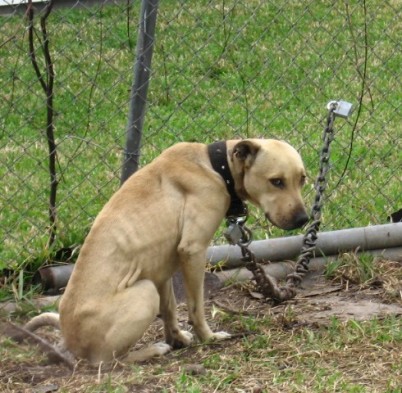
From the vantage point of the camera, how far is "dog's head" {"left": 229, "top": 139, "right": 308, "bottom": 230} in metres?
4.52

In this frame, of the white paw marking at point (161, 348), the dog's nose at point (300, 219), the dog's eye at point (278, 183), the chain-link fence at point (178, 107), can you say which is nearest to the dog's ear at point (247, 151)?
the dog's eye at point (278, 183)

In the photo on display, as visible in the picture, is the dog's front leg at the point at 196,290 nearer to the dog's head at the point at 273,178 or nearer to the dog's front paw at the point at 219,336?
the dog's front paw at the point at 219,336

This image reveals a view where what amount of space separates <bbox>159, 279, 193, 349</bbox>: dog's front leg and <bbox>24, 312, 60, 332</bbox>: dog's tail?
0.46 meters

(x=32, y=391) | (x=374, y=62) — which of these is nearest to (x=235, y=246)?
(x=32, y=391)

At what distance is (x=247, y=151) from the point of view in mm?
4559

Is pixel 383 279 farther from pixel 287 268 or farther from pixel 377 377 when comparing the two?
pixel 377 377

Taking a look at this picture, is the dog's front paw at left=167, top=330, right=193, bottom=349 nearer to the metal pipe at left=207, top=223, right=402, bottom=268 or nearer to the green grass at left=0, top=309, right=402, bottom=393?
the green grass at left=0, top=309, right=402, bottom=393

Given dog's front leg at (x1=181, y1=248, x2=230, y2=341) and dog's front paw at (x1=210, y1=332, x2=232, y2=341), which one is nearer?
dog's front leg at (x1=181, y1=248, x2=230, y2=341)

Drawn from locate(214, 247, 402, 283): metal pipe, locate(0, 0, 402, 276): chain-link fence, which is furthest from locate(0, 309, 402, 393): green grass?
locate(0, 0, 402, 276): chain-link fence

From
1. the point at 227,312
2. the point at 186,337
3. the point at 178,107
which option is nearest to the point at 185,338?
the point at 186,337

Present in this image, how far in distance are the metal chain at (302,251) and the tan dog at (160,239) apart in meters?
0.35

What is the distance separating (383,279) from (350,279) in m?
0.17

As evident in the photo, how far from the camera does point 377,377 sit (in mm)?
4141

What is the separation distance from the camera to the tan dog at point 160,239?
431cm
